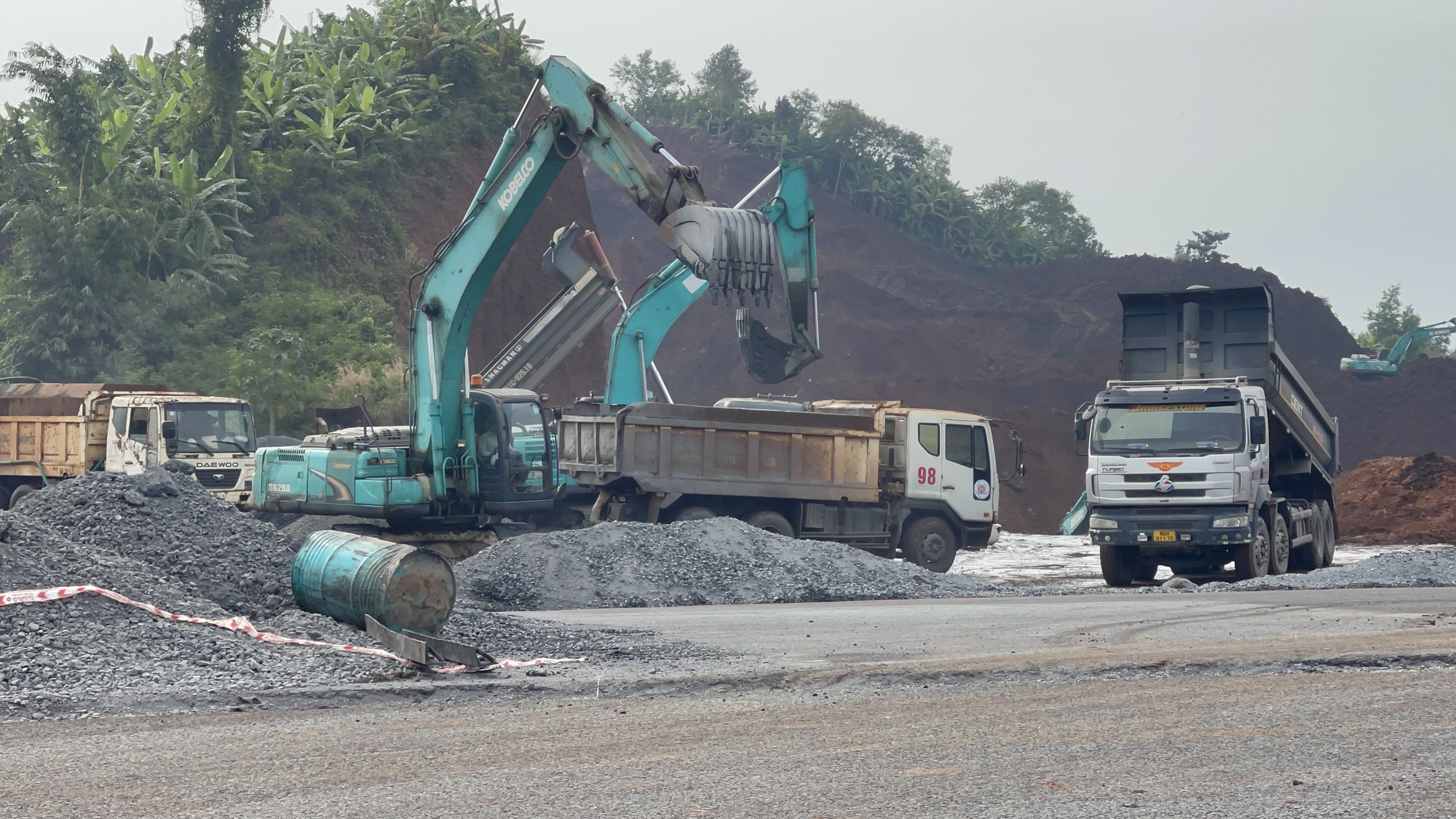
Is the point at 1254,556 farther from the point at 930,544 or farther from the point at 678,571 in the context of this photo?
the point at 678,571

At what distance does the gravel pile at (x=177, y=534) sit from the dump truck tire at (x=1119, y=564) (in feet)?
38.5

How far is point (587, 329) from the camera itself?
2697 cm

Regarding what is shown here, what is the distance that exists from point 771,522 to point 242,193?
29.7m

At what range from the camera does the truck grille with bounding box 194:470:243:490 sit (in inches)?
943

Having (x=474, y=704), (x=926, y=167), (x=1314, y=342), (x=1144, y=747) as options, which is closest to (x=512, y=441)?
(x=474, y=704)

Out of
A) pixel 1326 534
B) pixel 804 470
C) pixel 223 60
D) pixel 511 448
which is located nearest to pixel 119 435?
pixel 511 448

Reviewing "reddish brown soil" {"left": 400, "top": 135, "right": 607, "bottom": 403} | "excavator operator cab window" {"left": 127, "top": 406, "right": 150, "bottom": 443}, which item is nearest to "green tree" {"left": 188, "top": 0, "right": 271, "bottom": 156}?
"reddish brown soil" {"left": 400, "top": 135, "right": 607, "bottom": 403}

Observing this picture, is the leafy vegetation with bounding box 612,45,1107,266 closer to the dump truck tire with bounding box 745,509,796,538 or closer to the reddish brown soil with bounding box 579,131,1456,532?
the reddish brown soil with bounding box 579,131,1456,532

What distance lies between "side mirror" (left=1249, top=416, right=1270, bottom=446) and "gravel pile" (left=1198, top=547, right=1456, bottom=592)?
6.25ft

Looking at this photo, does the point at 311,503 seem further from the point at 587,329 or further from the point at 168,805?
the point at 168,805

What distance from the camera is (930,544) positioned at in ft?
74.8

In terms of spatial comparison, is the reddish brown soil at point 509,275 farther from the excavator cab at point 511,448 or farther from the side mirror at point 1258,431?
the side mirror at point 1258,431

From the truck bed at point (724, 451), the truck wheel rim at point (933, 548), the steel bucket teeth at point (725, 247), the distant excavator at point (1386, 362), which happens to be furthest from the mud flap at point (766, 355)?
the distant excavator at point (1386, 362)

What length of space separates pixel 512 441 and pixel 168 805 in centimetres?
1488
